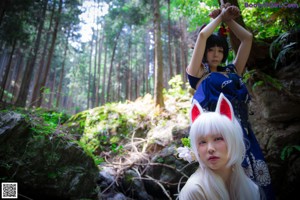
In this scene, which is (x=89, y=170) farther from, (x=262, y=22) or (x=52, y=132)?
(x=262, y=22)

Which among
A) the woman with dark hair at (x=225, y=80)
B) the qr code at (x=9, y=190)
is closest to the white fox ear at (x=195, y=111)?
the woman with dark hair at (x=225, y=80)

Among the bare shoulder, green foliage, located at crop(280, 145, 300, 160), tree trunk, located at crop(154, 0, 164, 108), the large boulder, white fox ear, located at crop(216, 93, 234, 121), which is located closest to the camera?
the bare shoulder

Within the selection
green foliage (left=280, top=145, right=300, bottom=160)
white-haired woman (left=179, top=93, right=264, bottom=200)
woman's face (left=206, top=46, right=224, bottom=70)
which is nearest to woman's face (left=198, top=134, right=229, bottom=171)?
white-haired woman (left=179, top=93, right=264, bottom=200)

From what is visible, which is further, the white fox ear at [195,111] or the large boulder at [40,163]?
the large boulder at [40,163]

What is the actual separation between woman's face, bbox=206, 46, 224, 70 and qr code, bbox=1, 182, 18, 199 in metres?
2.93

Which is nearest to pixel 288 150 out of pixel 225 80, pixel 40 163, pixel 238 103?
pixel 238 103

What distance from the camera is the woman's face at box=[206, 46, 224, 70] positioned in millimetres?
1948

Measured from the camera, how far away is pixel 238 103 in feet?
5.83

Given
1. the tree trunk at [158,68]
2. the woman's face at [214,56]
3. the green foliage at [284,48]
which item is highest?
the tree trunk at [158,68]

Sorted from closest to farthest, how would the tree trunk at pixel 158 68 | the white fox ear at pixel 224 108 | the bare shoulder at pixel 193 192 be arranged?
the bare shoulder at pixel 193 192, the white fox ear at pixel 224 108, the tree trunk at pixel 158 68

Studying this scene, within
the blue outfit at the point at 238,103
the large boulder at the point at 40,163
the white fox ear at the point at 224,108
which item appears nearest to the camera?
the white fox ear at the point at 224,108

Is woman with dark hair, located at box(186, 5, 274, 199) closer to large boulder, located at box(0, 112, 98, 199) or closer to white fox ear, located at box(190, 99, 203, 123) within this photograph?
white fox ear, located at box(190, 99, 203, 123)

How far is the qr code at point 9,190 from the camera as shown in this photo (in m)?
2.64

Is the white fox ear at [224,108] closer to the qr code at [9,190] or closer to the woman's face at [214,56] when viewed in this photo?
the woman's face at [214,56]
